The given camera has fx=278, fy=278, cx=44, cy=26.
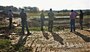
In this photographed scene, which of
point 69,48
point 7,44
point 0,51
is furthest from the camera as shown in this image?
point 7,44

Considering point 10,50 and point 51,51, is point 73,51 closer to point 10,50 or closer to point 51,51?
point 51,51

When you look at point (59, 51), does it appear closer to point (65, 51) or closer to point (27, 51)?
point (65, 51)

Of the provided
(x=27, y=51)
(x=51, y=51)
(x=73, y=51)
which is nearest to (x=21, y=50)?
(x=27, y=51)

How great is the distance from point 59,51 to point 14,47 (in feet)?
7.21

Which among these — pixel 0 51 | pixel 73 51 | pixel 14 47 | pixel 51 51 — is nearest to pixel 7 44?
pixel 14 47

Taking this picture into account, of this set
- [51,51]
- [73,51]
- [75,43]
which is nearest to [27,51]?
[51,51]

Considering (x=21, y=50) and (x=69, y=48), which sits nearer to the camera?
(x=21, y=50)

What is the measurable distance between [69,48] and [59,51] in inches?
35.4

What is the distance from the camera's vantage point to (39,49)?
491 inches

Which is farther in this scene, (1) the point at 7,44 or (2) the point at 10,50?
(1) the point at 7,44

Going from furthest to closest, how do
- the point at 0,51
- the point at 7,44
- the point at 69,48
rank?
the point at 7,44 < the point at 69,48 < the point at 0,51

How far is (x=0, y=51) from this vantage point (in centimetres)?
1191

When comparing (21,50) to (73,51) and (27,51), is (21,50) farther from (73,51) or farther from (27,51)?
(73,51)

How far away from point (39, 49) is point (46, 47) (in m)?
0.68
